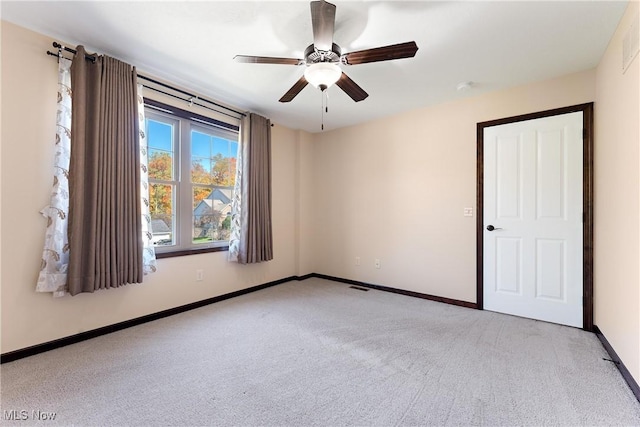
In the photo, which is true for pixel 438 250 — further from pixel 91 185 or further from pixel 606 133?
pixel 91 185

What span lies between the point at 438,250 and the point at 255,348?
2438 millimetres

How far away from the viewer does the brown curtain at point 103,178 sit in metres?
2.20

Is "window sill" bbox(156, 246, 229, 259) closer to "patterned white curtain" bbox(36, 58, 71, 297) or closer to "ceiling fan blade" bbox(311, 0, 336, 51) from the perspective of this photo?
"patterned white curtain" bbox(36, 58, 71, 297)

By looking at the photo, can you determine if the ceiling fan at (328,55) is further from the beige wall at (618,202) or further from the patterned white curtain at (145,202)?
the beige wall at (618,202)

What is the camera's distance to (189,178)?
320 cm

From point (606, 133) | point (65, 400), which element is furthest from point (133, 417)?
point (606, 133)

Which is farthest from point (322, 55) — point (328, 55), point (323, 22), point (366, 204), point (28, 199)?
point (366, 204)

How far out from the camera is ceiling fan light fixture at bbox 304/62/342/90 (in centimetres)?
191

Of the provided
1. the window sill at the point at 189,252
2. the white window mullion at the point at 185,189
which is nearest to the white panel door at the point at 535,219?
the window sill at the point at 189,252

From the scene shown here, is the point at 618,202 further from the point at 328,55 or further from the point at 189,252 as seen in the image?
the point at 189,252

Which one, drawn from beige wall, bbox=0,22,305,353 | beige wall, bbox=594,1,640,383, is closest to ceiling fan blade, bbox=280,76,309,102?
beige wall, bbox=0,22,305,353

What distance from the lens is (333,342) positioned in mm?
2383

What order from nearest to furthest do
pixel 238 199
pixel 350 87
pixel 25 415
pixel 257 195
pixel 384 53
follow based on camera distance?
pixel 25 415 < pixel 384 53 < pixel 350 87 < pixel 238 199 < pixel 257 195

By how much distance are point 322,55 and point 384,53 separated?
417mm
